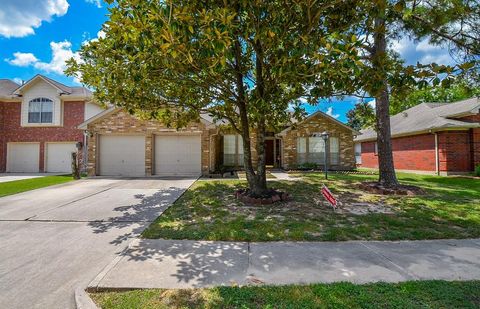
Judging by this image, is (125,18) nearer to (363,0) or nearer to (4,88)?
(363,0)

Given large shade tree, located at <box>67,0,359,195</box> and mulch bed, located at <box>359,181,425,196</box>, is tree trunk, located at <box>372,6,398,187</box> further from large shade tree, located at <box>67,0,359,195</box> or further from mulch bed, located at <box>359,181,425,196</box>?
large shade tree, located at <box>67,0,359,195</box>

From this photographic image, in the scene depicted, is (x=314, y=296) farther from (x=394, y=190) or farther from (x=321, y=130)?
(x=321, y=130)

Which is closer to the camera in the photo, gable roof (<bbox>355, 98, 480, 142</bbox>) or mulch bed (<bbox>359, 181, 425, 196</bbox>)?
mulch bed (<bbox>359, 181, 425, 196</bbox>)

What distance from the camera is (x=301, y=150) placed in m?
18.3

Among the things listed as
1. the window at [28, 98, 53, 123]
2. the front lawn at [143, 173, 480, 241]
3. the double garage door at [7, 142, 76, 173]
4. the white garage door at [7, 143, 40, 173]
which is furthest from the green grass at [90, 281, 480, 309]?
the white garage door at [7, 143, 40, 173]

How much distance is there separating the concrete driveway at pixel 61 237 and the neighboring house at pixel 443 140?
552 inches

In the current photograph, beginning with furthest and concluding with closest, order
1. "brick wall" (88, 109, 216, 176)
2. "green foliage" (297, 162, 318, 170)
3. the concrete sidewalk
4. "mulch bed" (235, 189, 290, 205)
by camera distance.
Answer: "green foliage" (297, 162, 318, 170)
"brick wall" (88, 109, 216, 176)
"mulch bed" (235, 189, 290, 205)
the concrete sidewalk

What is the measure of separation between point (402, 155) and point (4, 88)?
32949 millimetres

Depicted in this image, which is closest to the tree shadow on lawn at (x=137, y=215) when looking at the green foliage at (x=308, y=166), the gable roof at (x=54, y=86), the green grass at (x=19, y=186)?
the green grass at (x=19, y=186)

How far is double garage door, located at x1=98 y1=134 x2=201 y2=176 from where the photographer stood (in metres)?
15.6

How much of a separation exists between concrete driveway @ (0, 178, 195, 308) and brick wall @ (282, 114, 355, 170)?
10.9 m

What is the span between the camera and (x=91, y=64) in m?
Result: 6.96

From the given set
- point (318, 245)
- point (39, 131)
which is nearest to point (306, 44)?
point (318, 245)

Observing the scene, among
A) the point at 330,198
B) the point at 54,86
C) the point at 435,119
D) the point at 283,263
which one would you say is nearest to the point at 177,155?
the point at 330,198
